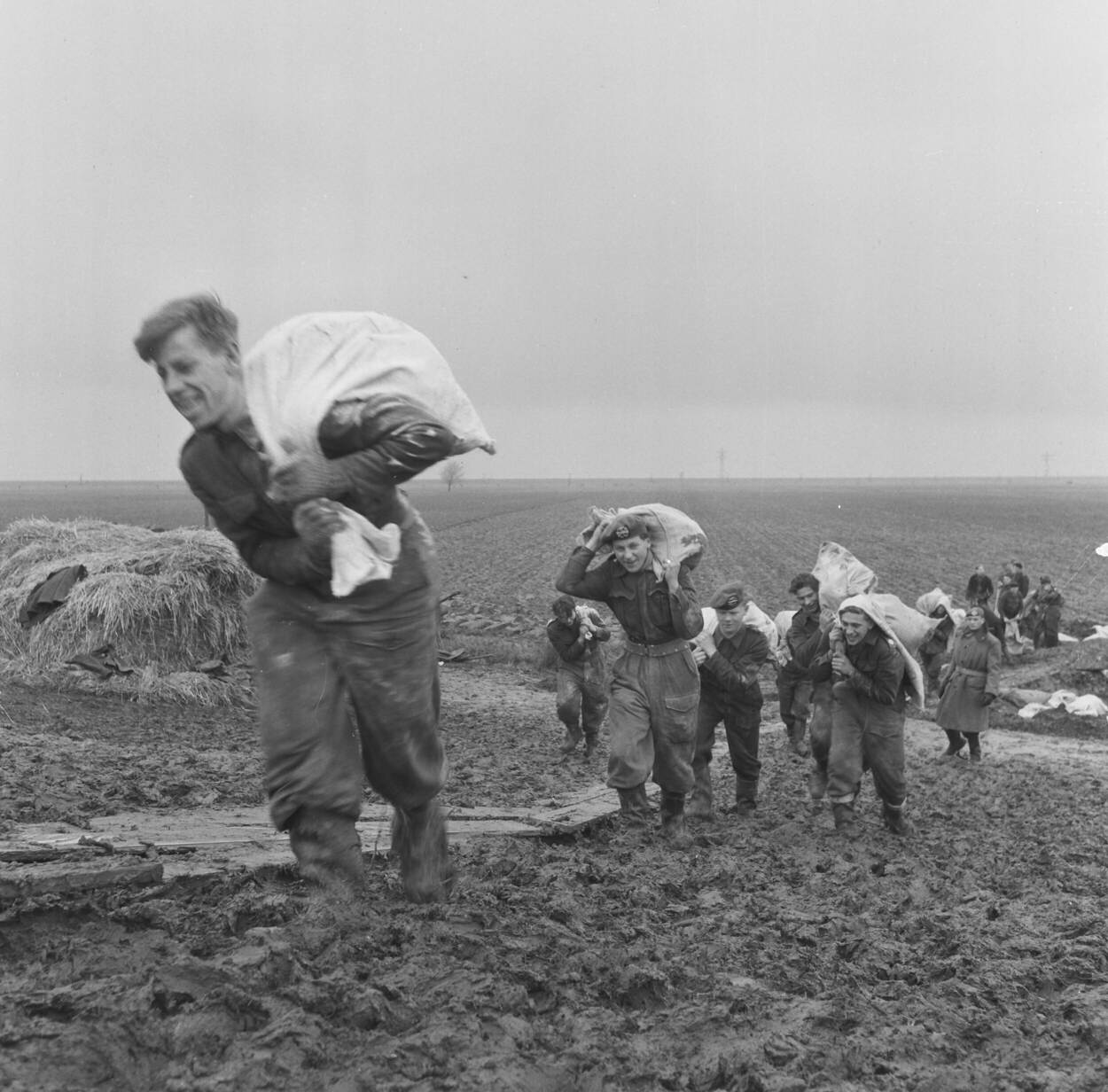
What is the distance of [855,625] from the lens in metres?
7.76

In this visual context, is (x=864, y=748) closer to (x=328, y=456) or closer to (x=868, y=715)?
(x=868, y=715)

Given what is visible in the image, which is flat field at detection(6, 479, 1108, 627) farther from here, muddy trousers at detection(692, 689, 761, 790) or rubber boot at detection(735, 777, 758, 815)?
muddy trousers at detection(692, 689, 761, 790)

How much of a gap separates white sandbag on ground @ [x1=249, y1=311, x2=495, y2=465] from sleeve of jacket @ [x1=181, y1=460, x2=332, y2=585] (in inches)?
10.4

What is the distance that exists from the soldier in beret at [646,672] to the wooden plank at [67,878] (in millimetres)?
3224

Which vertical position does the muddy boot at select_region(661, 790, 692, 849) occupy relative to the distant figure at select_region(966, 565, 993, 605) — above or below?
below

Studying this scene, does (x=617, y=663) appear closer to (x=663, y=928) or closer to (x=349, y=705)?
(x=663, y=928)

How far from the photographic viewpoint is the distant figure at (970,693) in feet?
36.9

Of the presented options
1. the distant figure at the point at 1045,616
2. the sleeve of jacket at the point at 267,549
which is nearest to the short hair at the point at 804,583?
the sleeve of jacket at the point at 267,549

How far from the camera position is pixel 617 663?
705 centimetres

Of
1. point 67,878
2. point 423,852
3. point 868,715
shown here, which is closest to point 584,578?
point 868,715

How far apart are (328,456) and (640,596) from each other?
3518 mm

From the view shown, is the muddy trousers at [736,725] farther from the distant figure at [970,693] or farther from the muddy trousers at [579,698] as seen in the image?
the distant figure at [970,693]

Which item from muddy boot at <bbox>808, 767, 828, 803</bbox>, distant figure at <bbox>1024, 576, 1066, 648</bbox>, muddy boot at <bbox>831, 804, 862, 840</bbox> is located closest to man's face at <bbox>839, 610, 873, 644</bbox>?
muddy boot at <bbox>831, 804, 862, 840</bbox>

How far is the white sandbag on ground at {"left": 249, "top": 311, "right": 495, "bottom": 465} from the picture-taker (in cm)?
353
